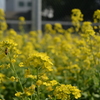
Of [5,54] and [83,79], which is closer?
[5,54]

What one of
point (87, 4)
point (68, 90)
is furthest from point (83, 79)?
point (87, 4)

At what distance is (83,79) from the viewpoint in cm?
293

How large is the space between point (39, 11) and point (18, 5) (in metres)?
0.53

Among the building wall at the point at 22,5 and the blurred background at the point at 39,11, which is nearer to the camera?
the blurred background at the point at 39,11

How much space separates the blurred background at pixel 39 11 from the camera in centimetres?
650

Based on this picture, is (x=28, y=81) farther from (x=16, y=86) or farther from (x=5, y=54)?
(x=5, y=54)

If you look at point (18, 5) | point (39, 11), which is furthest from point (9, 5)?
point (39, 11)

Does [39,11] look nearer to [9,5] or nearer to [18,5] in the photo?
[18,5]

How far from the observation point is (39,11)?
662 cm

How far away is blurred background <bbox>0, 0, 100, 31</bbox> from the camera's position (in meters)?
6.50

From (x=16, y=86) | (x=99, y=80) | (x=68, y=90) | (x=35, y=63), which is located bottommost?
(x=16, y=86)

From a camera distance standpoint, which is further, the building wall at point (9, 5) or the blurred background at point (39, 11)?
the building wall at point (9, 5)

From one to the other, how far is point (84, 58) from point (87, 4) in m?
3.44

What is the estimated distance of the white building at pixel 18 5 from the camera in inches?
262
